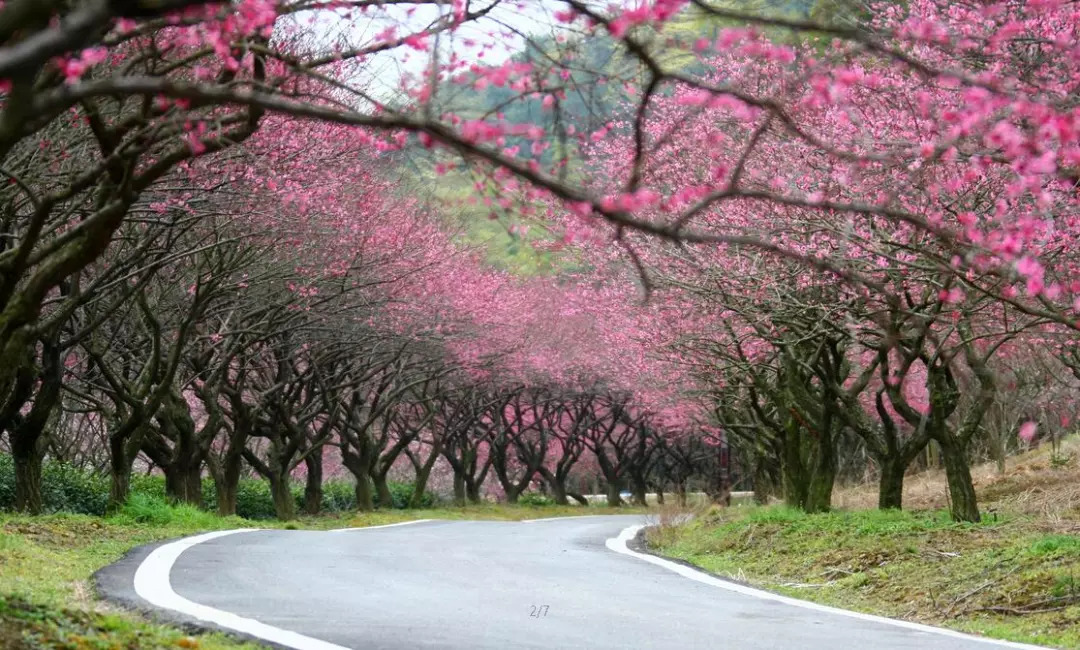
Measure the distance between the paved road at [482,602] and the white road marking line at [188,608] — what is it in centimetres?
8

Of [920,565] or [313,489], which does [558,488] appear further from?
[920,565]

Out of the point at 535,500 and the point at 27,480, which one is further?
the point at 535,500

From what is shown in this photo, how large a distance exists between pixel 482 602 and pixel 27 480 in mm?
12269

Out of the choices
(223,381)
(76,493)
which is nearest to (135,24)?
(76,493)

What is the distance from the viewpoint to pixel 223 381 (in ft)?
95.2

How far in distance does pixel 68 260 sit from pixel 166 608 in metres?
3.14

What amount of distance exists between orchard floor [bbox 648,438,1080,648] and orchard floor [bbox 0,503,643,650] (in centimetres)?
634

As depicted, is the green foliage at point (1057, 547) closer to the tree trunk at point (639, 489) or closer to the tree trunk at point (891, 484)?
the tree trunk at point (891, 484)

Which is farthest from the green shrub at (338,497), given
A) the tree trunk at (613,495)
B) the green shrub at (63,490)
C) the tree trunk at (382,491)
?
the tree trunk at (613,495)

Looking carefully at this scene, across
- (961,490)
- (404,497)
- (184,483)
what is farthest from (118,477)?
(404,497)

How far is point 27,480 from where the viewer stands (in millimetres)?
20953

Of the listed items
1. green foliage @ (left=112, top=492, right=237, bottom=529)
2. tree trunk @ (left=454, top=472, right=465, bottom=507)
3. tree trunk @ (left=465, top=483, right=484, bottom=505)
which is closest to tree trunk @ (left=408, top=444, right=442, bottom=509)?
tree trunk @ (left=454, top=472, right=465, bottom=507)

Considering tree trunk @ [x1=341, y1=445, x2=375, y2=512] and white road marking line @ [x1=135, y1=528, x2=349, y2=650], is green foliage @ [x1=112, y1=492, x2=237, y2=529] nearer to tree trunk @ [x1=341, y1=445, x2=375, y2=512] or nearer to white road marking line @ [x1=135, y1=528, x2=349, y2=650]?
white road marking line @ [x1=135, y1=528, x2=349, y2=650]

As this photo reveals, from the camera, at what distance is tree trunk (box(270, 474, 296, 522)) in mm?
33025
